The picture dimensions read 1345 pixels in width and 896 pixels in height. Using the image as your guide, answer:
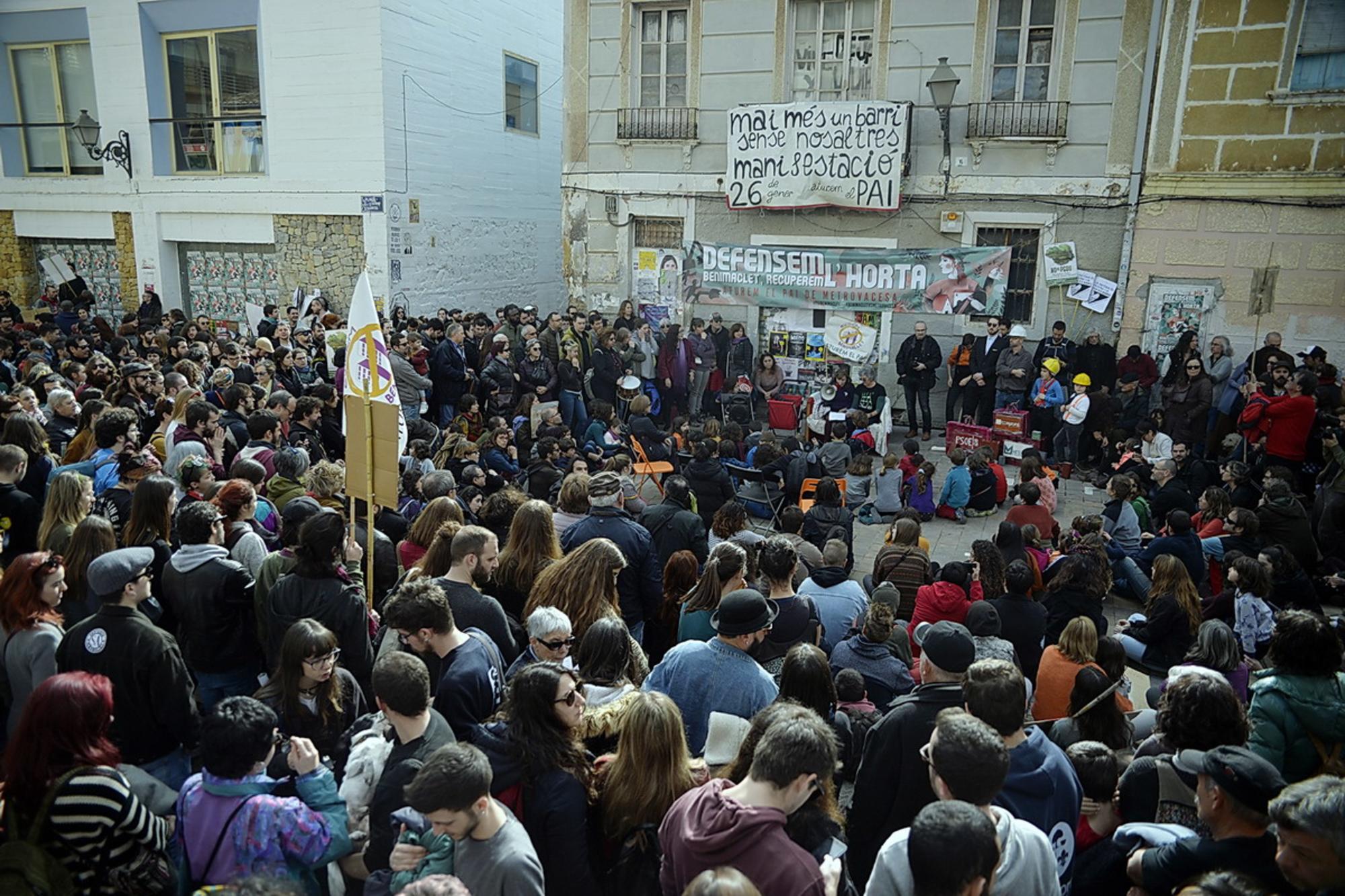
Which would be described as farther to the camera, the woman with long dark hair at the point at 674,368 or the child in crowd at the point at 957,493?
the woman with long dark hair at the point at 674,368

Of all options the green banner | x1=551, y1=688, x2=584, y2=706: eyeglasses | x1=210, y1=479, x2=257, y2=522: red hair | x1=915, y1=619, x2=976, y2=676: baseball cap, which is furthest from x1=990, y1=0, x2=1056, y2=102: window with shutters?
x1=551, y1=688, x2=584, y2=706: eyeglasses

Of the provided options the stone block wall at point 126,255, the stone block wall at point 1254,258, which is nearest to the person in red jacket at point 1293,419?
the stone block wall at point 1254,258

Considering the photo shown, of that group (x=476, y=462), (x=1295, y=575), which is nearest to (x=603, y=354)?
(x=476, y=462)

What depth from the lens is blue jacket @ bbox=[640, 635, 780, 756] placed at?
3.88 meters

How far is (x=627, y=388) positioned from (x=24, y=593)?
9.67 m

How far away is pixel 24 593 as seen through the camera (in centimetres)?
395

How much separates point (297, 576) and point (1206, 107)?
1338 centimetres

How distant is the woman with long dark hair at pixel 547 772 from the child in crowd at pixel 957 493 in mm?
8259

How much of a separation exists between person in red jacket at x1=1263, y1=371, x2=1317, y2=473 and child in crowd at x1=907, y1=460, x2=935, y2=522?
12.4 feet

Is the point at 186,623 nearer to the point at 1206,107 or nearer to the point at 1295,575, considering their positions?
the point at 1295,575

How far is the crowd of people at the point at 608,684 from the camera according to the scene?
2.80 metres

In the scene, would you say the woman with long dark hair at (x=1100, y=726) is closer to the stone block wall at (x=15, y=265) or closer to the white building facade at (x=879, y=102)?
the white building facade at (x=879, y=102)

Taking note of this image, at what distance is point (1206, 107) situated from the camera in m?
12.5

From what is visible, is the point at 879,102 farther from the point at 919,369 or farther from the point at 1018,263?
the point at 919,369
